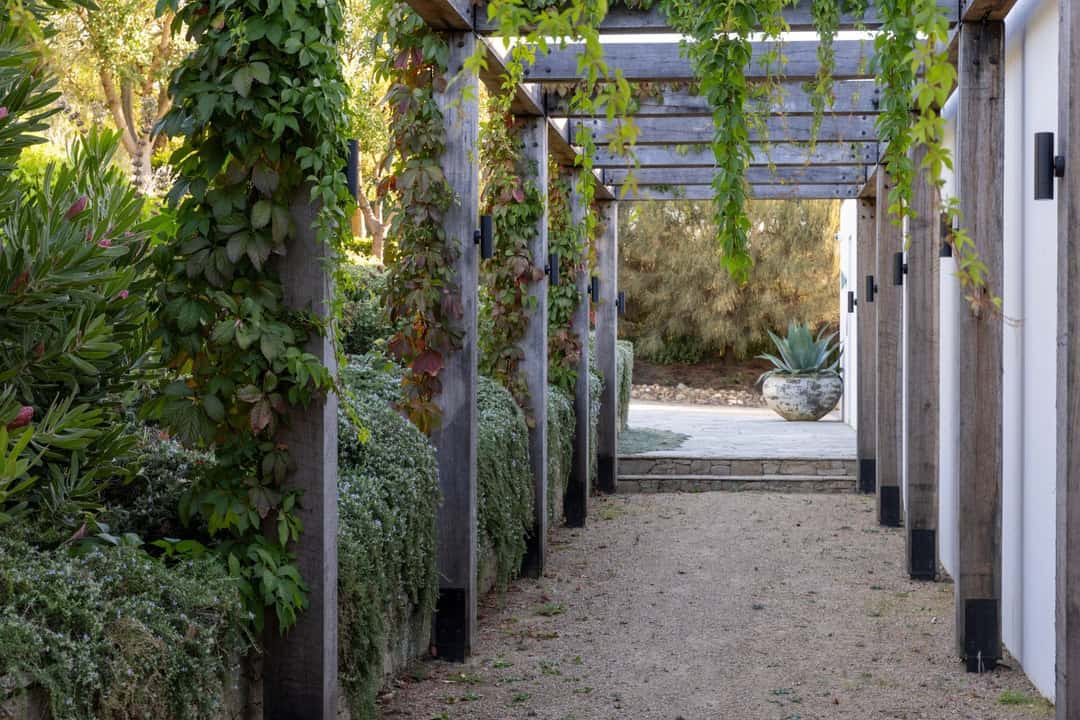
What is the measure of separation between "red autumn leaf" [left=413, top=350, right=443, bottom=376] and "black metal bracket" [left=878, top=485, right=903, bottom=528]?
4.37 m

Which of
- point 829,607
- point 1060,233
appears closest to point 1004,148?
point 1060,233

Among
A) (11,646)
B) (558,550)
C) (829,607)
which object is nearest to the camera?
(11,646)

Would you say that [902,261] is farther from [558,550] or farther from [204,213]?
[204,213]

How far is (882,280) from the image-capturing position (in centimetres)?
796

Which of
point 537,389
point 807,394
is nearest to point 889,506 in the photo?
point 537,389

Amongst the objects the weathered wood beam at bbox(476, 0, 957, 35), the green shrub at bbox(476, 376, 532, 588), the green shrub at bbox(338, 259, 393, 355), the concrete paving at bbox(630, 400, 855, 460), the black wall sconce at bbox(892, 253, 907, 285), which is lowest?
the concrete paving at bbox(630, 400, 855, 460)

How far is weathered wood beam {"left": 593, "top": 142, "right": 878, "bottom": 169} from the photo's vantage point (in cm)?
777

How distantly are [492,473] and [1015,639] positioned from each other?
86.4 inches

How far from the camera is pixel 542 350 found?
6242 millimetres

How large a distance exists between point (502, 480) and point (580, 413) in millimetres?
2607

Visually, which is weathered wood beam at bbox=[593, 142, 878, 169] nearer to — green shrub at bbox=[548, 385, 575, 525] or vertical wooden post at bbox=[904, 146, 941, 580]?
vertical wooden post at bbox=[904, 146, 941, 580]

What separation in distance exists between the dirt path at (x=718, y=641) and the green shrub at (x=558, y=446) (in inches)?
10.9

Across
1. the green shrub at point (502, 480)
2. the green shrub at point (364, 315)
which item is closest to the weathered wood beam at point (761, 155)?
the green shrub at point (364, 315)

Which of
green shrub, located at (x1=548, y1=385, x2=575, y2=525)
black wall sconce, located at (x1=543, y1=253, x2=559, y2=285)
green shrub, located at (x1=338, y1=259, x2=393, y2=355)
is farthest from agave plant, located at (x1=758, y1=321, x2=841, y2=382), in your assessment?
black wall sconce, located at (x1=543, y1=253, x2=559, y2=285)
